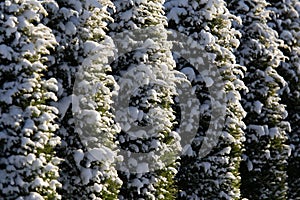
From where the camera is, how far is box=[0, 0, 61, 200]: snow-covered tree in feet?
33.4

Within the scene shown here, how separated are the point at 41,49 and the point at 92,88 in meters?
1.30

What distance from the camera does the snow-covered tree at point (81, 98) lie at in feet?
37.0

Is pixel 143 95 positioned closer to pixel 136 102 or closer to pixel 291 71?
pixel 136 102

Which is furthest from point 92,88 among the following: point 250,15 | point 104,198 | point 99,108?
point 250,15

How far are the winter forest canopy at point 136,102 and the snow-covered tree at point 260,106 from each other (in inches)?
1.0

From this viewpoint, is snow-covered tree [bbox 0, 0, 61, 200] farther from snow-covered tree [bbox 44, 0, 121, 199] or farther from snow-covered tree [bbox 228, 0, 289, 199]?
snow-covered tree [bbox 228, 0, 289, 199]

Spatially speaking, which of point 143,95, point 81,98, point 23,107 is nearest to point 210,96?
point 143,95

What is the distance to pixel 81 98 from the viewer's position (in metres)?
11.3

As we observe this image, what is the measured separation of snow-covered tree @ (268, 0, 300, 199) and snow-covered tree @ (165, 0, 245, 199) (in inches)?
161

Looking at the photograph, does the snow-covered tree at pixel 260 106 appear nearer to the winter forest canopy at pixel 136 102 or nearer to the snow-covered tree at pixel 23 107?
the winter forest canopy at pixel 136 102

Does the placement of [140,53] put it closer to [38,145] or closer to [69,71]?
[69,71]

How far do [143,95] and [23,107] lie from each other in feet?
9.26

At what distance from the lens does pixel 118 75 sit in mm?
12367

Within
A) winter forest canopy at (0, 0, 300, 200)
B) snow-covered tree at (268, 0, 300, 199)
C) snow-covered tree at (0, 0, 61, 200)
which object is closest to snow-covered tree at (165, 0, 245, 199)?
winter forest canopy at (0, 0, 300, 200)
